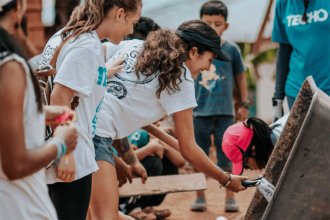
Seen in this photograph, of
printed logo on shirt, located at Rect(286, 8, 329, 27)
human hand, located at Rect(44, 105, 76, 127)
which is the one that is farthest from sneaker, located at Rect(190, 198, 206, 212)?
human hand, located at Rect(44, 105, 76, 127)

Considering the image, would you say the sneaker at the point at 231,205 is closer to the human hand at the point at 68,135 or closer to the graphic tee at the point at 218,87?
the graphic tee at the point at 218,87

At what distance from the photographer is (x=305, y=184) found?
15.8 ft

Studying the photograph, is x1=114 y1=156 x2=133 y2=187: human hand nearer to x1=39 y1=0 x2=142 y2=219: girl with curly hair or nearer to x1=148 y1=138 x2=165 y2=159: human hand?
x1=39 y1=0 x2=142 y2=219: girl with curly hair

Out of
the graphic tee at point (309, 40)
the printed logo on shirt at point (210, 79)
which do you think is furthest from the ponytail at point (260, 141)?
the printed logo on shirt at point (210, 79)

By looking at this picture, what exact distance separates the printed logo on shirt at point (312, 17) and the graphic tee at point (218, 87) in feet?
6.91

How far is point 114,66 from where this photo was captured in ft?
17.6

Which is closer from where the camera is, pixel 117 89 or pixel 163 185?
pixel 117 89

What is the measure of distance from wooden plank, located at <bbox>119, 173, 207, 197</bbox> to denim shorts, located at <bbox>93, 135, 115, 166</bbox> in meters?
2.08

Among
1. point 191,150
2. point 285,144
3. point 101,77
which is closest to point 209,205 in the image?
point 191,150

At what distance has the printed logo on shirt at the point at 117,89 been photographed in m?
5.35

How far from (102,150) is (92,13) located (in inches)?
35.2

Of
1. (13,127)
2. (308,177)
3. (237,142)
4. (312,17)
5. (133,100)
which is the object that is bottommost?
(237,142)

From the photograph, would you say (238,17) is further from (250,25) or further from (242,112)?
(242,112)

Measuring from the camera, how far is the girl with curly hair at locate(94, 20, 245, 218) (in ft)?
17.1
